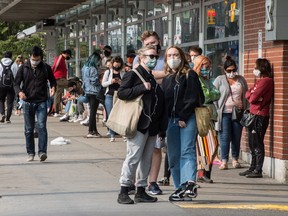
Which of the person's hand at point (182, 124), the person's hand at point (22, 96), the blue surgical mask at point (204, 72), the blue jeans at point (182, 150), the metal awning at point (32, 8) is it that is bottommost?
the blue jeans at point (182, 150)

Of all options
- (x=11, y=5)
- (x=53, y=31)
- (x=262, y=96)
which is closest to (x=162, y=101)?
(x=262, y=96)

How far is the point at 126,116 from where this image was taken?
1029 cm

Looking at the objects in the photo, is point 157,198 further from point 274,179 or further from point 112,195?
point 274,179

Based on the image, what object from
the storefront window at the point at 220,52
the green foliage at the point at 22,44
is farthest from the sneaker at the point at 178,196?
the green foliage at the point at 22,44

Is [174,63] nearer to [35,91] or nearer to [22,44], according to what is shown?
[35,91]

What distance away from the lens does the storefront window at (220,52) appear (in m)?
15.9

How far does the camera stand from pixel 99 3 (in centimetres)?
2655

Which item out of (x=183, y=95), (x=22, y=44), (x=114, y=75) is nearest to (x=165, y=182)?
(x=183, y=95)

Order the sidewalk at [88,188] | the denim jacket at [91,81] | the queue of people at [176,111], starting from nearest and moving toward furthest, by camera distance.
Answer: the sidewalk at [88,188] → the queue of people at [176,111] → the denim jacket at [91,81]

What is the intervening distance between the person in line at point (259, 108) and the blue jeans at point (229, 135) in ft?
2.62

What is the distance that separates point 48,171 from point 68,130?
842cm

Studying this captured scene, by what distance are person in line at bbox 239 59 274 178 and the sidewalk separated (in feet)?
0.86

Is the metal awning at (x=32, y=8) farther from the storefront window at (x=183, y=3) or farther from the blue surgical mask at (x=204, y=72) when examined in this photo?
the blue surgical mask at (x=204, y=72)

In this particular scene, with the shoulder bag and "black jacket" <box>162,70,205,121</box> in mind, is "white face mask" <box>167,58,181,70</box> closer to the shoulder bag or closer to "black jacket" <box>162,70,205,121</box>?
"black jacket" <box>162,70,205,121</box>
